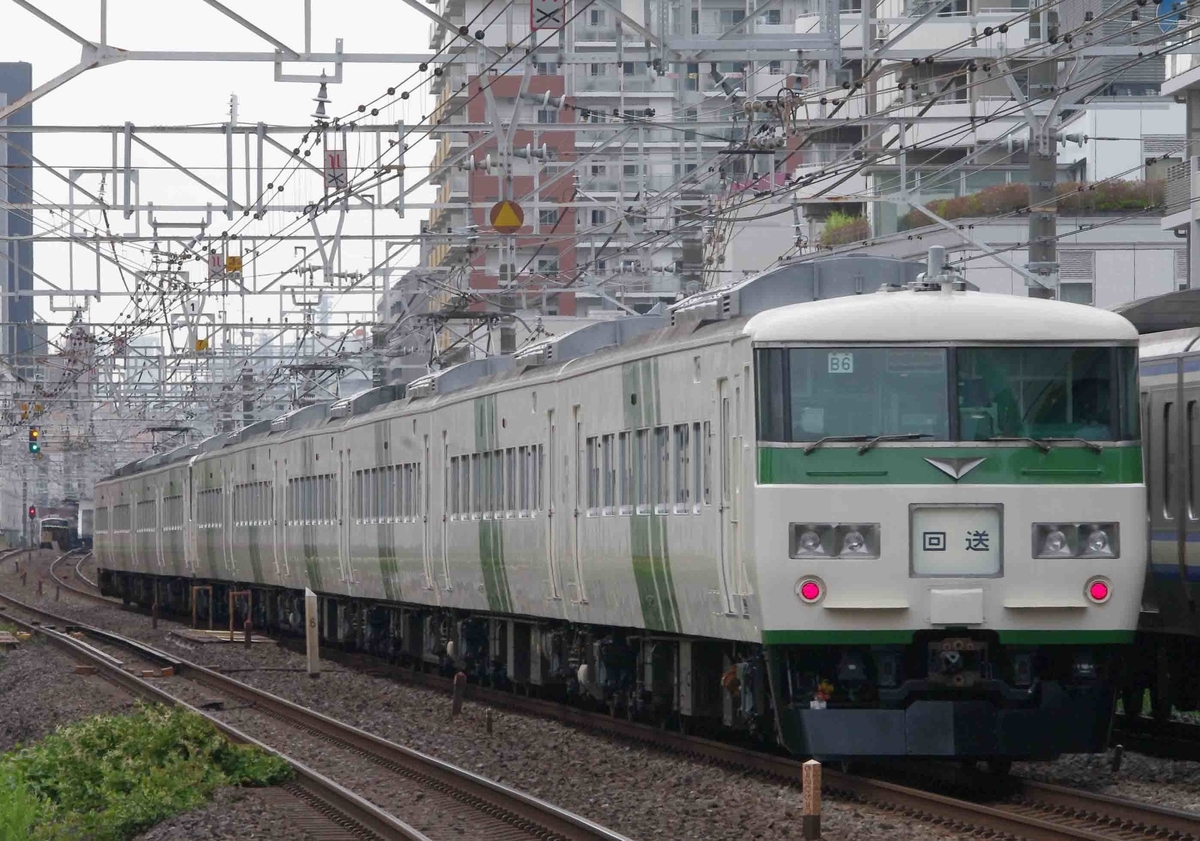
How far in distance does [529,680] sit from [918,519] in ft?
26.1

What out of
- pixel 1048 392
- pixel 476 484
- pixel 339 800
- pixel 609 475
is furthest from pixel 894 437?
pixel 476 484

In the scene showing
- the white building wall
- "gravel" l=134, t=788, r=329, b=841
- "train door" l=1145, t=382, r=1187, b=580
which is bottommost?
"gravel" l=134, t=788, r=329, b=841

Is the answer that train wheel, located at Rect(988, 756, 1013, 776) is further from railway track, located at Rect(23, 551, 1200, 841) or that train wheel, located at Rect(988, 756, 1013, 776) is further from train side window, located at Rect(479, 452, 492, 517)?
train side window, located at Rect(479, 452, 492, 517)

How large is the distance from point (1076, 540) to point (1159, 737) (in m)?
3.53

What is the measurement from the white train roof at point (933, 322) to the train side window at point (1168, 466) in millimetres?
1537

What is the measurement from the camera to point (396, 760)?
1455 centimetres

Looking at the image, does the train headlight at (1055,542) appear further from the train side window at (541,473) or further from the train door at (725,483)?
the train side window at (541,473)

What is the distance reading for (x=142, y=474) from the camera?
143 ft

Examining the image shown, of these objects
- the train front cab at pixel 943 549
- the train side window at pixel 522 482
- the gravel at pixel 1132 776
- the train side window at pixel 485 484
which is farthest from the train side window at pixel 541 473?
the train front cab at pixel 943 549

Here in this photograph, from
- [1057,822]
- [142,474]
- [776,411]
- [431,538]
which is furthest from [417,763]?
[142,474]

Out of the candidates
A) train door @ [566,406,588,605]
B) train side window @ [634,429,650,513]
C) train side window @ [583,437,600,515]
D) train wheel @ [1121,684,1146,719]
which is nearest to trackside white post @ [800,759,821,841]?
train side window @ [634,429,650,513]

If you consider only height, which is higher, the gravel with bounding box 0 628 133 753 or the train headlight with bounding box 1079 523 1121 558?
the train headlight with bounding box 1079 523 1121 558

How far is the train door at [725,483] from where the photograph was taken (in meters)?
11.9

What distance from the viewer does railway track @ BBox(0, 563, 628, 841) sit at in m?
11.0
